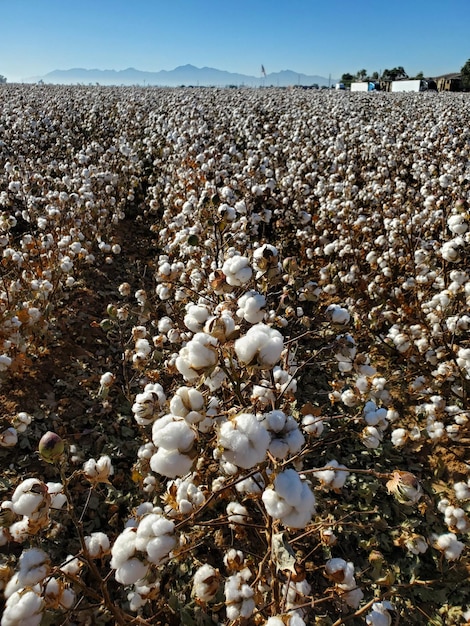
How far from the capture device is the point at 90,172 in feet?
23.1

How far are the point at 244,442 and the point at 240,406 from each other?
517 millimetres

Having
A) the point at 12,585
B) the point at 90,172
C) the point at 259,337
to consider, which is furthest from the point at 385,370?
the point at 90,172

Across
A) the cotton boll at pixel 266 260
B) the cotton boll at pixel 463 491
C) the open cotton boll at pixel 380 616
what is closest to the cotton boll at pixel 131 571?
the open cotton boll at pixel 380 616

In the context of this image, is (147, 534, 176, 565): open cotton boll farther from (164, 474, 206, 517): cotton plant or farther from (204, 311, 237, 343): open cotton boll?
(204, 311, 237, 343): open cotton boll

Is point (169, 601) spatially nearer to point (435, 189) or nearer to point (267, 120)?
point (435, 189)

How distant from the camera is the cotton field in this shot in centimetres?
134

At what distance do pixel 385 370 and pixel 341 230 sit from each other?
2.19 meters

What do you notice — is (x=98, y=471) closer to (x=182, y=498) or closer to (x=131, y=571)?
(x=182, y=498)

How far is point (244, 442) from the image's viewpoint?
107 centimetres

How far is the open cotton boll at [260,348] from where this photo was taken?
1.18 metres

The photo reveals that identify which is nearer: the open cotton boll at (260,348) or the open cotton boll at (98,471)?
the open cotton boll at (260,348)

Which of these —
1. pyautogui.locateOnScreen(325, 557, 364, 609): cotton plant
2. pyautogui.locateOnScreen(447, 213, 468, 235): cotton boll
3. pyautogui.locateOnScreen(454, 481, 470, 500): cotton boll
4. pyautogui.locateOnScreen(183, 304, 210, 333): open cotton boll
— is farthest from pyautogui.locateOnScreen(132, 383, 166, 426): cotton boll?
pyautogui.locateOnScreen(447, 213, 468, 235): cotton boll

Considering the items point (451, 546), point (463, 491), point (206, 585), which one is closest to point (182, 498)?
point (206, 585)

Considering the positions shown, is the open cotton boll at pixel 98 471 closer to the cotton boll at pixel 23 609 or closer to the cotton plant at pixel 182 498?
the cotton plant at pixel 182 498
